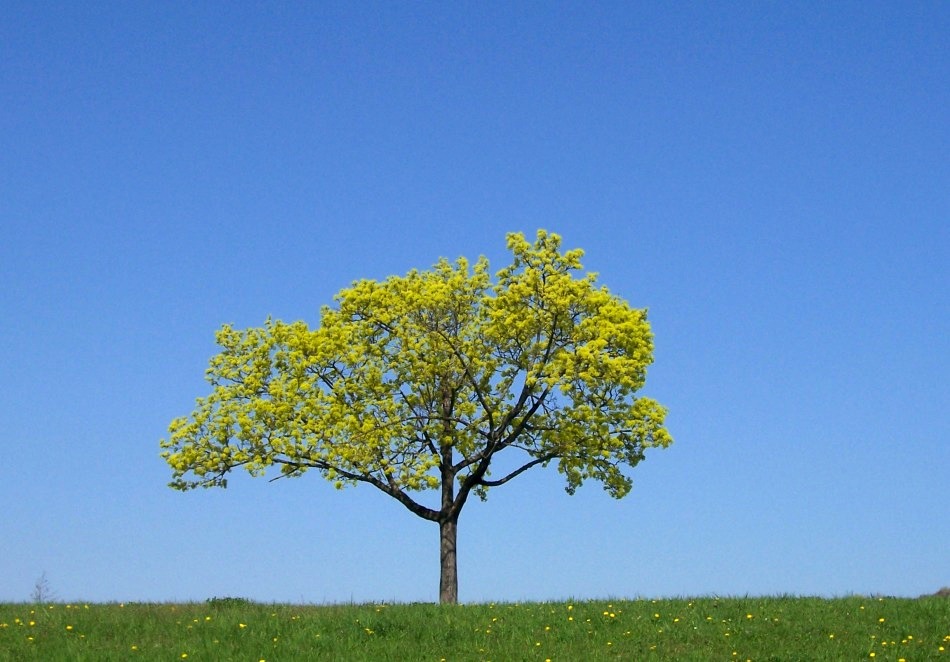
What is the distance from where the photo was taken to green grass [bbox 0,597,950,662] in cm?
2138

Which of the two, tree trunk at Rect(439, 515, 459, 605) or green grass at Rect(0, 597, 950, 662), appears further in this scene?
tree trunk at Rect(439, 515, 459, 605)

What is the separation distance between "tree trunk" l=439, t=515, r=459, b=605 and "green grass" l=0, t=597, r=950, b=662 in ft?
24.9

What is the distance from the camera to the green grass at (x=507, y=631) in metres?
21.4

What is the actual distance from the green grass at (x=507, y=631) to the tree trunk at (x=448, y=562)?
7.59m

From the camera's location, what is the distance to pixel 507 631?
2325 cm

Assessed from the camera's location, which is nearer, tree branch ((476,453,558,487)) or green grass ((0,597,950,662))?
green grass ((0,597,950,662))

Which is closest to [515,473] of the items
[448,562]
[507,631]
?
[448,562]

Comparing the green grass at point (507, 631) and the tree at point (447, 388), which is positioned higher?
the tree at point (447, 388)

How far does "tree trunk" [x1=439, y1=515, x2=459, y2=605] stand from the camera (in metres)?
34.1

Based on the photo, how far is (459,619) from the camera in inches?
951

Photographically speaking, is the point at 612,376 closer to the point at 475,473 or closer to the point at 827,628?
the point at 475,473

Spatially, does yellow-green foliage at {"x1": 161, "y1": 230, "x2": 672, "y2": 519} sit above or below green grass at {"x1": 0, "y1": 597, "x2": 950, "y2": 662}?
above

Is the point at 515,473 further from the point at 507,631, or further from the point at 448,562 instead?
the point at 507,631

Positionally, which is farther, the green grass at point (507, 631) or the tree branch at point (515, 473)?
the tree branch at point (515, 473)
